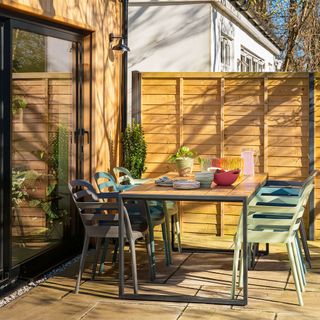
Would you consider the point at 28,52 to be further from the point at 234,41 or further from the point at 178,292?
the point at 234,41

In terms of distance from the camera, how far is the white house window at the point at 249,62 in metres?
12.0

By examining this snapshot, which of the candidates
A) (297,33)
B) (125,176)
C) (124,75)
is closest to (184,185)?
(125,176)

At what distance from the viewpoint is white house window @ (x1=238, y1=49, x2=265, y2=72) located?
39.4ft

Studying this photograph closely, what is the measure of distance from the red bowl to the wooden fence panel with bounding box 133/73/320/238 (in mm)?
2134

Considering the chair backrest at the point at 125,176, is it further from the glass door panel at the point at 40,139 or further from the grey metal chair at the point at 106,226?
the grey metal chair at the point at 106,226

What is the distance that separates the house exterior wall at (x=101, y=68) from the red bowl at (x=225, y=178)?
174 centimetres

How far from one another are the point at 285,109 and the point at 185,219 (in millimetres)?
1699

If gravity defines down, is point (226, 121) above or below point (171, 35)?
below

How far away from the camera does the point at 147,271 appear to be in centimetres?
608

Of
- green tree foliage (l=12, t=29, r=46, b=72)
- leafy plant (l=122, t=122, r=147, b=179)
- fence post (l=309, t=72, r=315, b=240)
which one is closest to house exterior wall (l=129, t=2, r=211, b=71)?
leafy plant (l=122, t=122, r=147, b=179)

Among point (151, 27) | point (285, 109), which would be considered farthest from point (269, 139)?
point (151, 27)

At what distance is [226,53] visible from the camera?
10406 millimetres

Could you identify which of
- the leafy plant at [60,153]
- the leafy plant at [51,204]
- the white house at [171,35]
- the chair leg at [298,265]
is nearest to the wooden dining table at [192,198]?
the chair leg at [298,265]

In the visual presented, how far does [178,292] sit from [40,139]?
1.82 metres
